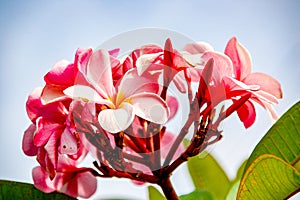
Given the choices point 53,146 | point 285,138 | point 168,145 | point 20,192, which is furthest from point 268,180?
point 20,192

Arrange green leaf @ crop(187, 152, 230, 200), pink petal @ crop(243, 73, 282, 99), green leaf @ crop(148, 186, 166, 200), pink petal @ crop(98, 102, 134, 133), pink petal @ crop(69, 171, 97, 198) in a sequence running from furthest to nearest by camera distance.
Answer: green leaf @ crop(187, 152, 230, 200), green leaf @ crop(148, 186, 166, 200), pink petal @ crop(69, 171, 97, 198), pink petal @ crop(243, 73, 282, 99), pink petal @ crop(98, 102, 134, 133)

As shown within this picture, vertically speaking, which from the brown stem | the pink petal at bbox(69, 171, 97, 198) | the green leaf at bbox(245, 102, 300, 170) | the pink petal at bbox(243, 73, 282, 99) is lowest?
the pink petal at bbox(69, 171, 97, 198)

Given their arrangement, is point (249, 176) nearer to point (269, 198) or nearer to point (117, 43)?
point (269, 198)

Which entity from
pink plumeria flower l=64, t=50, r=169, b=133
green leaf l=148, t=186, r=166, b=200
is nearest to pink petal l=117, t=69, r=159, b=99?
pink plumeria flower l=64, t=50, r=169, b=133

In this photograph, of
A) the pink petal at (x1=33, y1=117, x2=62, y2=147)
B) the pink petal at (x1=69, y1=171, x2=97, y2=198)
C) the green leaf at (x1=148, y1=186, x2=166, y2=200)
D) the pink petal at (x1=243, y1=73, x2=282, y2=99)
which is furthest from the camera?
the green leaf at (x1=148, y1=186, x2=166, y2=200)

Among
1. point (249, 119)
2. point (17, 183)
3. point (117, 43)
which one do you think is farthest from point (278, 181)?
A: point (17, 183)

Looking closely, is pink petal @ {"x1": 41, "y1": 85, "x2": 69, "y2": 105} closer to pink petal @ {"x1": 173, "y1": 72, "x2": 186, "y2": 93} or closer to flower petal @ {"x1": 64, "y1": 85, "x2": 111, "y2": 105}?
flower petal @ {"x1": 64, "y1": 85, "x2": 111, "y2": 105}

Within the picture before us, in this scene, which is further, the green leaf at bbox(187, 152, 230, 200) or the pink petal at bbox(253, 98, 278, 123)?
the green leaf at bbox(187, 152, 230, 200)
